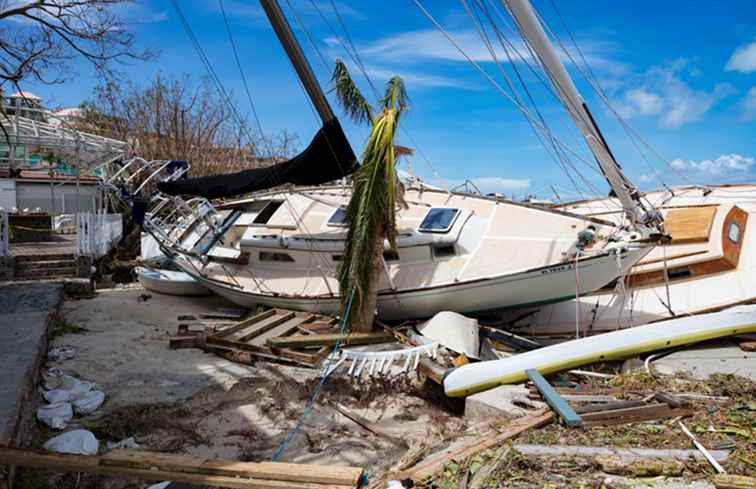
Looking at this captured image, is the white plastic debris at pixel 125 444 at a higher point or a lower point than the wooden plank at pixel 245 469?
lower

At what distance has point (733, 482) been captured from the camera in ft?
11.8

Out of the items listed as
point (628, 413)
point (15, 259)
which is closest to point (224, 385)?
point (628, 413)

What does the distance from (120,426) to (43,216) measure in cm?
1695

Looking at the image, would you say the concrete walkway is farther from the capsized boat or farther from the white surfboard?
the capsized boat

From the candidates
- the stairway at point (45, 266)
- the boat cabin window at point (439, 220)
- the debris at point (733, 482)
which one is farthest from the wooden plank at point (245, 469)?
the stairway at point (45, 266)

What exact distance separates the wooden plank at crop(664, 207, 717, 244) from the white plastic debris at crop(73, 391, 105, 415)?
1059cm

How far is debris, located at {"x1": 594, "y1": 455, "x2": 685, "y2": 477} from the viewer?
13.1ft

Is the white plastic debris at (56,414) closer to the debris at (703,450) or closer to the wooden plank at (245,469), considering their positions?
the wooden plank at (245,469)

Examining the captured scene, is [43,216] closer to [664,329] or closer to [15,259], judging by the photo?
[15,259]

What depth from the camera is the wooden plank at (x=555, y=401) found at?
5.03 meters

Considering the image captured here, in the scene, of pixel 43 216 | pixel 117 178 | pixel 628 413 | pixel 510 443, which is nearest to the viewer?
pixel 510 443

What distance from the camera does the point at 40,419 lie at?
5.67 metres

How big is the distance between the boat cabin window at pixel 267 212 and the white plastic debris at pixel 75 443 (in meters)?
7.70

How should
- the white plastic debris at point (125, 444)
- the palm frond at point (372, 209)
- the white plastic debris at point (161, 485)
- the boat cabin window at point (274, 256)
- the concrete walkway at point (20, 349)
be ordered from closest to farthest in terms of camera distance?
the white plastic debris at point (161, 485) → the concrete walkway at point (20, 349) → the white plastic debris at point (125, 444) → the palm frond at point (372, 209) → the boat cabin window at point (274, 256)
